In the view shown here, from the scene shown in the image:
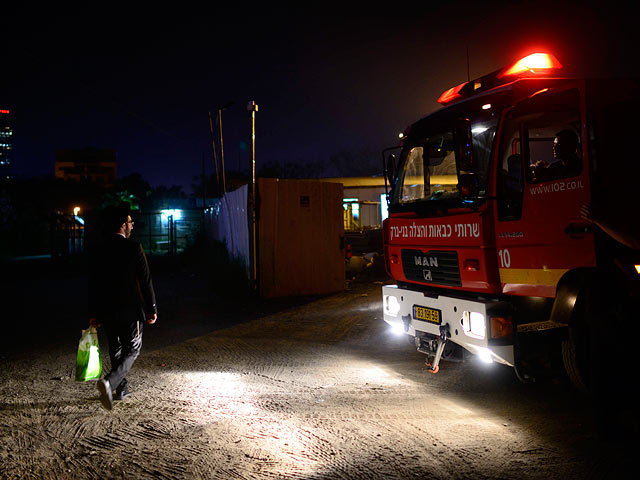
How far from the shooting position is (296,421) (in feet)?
14.2

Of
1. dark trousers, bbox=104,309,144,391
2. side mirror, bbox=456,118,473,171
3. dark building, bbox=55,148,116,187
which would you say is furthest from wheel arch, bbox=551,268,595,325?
dark building, bbox=55,148,116,187

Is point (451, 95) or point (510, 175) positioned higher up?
point (451, 95)

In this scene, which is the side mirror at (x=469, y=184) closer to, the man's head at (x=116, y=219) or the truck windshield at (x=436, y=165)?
the truck windshield at (x=436, y=165)

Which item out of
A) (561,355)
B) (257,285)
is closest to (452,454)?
(561,355)

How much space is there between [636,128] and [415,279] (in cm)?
271

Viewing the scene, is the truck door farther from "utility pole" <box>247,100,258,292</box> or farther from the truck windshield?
"utility pole" <box>247,100,258,292</box>

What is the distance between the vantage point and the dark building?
313ft

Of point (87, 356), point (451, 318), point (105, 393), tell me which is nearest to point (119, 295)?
point (87, 356)

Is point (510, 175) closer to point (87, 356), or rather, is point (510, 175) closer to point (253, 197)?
point (87, 356)

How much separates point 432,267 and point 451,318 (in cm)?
64

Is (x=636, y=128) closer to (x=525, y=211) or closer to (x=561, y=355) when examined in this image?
(x=525, y=211)

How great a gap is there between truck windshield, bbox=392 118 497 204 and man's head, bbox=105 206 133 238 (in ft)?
10.3

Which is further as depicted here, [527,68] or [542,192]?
[527,68]

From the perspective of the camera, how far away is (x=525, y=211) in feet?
14.6
